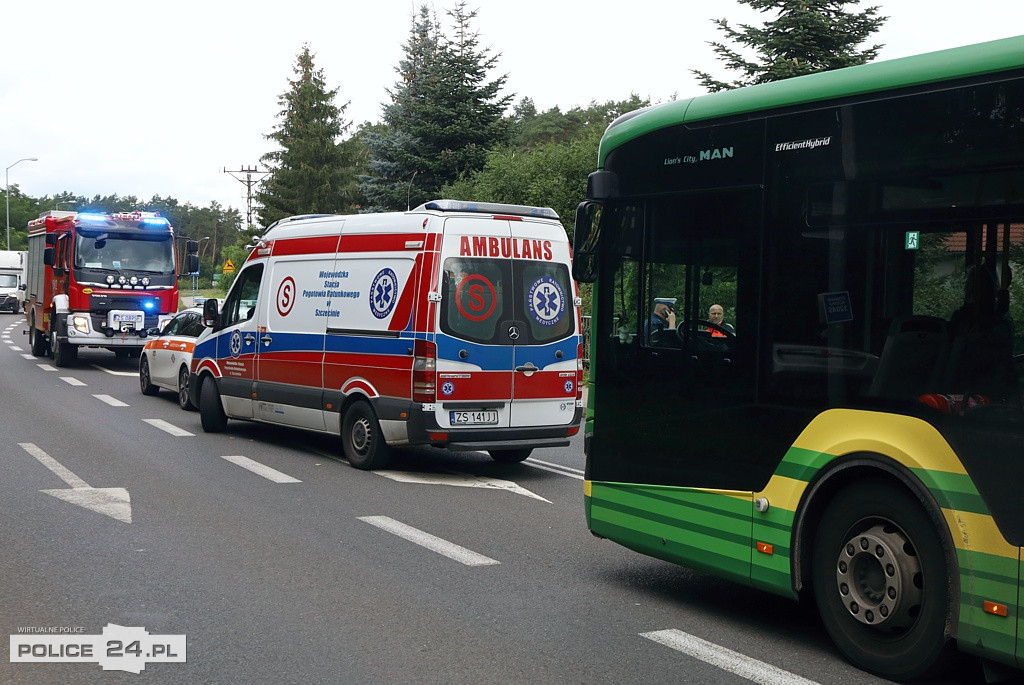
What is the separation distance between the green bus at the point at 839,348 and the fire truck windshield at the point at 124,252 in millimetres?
19029

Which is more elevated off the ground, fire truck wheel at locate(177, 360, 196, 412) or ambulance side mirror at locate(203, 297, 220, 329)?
ambulance side mirror at locate(203, 297, 220, 329)

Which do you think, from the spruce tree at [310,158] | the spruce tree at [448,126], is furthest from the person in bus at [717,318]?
the spruce tree at [310,158]

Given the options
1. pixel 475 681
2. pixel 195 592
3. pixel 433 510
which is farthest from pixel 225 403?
pixel 475 681

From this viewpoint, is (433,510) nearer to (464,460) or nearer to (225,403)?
(464,460)

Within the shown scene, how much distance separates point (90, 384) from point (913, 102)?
18.0 m

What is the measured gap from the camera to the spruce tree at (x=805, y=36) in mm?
21422

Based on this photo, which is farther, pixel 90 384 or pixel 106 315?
pixel 106 315

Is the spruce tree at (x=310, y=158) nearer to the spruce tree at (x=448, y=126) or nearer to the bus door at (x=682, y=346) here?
the spruce tree at (x=448, y=126)

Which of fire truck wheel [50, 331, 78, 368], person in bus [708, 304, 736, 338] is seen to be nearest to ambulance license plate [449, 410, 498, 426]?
person in bus [708, 304, 736, 338]

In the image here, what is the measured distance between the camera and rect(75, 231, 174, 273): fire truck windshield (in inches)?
918

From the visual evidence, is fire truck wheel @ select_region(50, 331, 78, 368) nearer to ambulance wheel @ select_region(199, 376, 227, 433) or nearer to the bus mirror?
ambulance wheel @ select_region(199, 376, 227, 433)

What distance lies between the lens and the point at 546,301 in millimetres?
10906

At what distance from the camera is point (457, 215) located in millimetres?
10492

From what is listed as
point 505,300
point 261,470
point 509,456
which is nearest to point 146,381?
point 261,470
